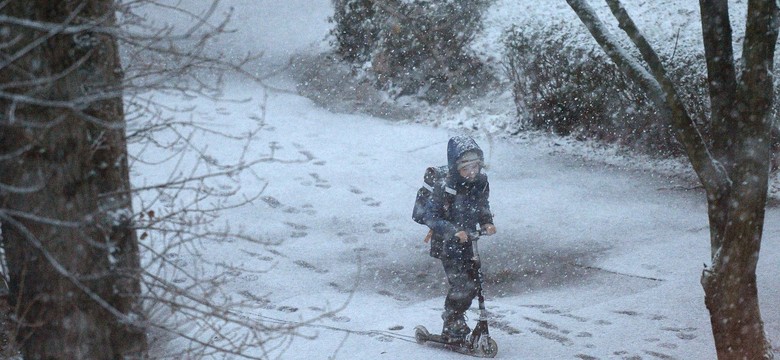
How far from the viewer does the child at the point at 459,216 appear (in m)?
5.53

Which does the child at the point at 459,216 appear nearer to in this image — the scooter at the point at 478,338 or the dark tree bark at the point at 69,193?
the scooter at the point at 478,338

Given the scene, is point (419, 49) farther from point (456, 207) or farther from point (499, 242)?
point (456, 207)

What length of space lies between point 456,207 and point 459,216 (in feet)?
0.21

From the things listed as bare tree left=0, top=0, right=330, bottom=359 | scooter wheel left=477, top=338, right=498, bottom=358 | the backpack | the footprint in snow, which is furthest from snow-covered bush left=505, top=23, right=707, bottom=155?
bare tree left=0, top=0, right=330, bottom=359

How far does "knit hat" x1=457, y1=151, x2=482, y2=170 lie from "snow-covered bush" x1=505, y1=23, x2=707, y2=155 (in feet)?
16.7

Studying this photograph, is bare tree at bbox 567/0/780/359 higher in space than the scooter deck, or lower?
higher

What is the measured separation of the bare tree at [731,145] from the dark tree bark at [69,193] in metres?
2.90

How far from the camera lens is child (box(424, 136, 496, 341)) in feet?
18.1

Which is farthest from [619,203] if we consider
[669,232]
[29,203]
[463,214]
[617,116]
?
[29,203]

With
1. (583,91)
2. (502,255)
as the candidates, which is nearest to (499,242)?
(502,255)

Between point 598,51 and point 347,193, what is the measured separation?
374 centimetres

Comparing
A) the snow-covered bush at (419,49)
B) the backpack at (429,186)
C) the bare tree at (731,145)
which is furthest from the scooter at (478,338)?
the snow-covered bush at (419,49)

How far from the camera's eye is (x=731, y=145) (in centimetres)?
470

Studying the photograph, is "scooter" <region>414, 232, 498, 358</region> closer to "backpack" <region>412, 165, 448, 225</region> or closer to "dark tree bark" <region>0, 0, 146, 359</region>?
"backpack" <region>412, 165, 448, 225</region>
